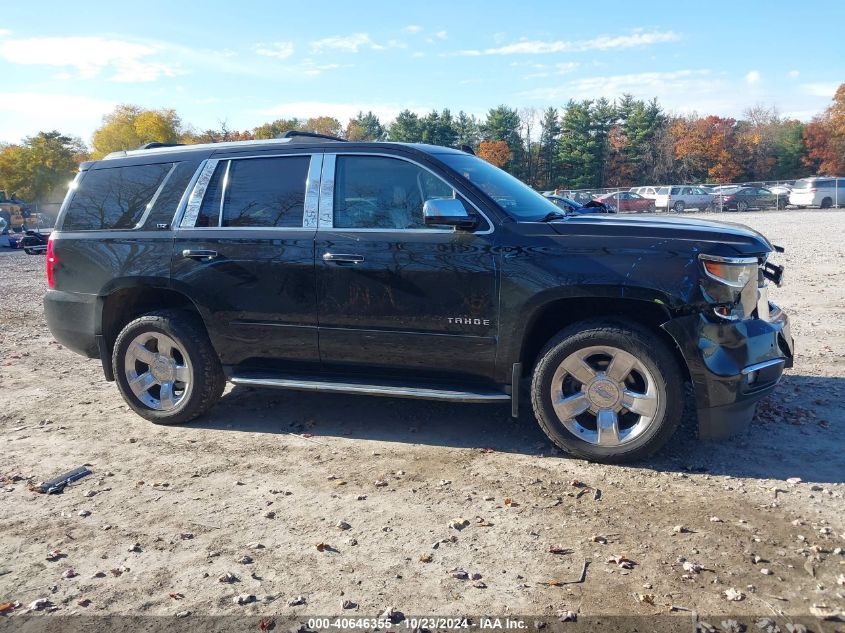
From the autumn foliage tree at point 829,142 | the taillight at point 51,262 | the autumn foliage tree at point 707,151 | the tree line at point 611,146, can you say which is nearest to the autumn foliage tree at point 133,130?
the tree line at point 611,146

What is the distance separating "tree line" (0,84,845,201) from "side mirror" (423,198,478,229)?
59431 millimetres

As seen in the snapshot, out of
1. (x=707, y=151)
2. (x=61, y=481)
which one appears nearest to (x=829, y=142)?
(x=707, y=151)

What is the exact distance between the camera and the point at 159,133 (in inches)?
3543

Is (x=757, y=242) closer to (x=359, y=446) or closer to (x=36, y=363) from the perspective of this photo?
(x=359, y=446)

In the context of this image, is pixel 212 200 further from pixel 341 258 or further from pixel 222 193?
pixel 341 258

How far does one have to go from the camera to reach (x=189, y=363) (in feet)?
16.9

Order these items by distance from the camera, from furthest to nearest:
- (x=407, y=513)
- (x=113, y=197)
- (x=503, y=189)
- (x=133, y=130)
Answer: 1. (x=133, y=130)
2. (x=113, y=197)
3. (x=503, y=189)
4. (x=407, y=513)

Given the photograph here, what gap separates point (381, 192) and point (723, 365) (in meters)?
2.46

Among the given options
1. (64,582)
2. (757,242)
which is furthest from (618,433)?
(64,582)

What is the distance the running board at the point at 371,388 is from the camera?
442 centimetres

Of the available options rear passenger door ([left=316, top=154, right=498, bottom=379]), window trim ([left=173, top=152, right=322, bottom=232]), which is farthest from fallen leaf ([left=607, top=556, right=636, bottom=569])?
window trim ([left=173, top=152, right=322, bottom=232])

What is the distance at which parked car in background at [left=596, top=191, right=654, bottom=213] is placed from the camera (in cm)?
4122

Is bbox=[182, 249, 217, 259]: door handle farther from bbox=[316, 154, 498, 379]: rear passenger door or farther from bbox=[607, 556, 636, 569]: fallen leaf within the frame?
bbox=[607, 556, 636, 569]: fallen leaf

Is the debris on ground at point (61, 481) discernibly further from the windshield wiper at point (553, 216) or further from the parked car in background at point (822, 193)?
the parked car in background at point (822, 193)
